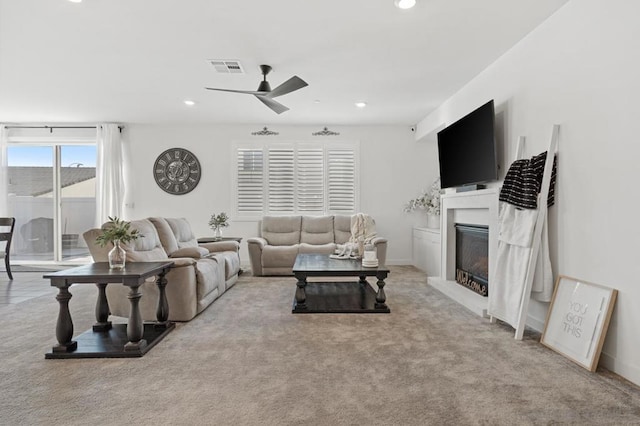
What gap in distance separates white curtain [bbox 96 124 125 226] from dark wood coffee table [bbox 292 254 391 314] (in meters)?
4.12

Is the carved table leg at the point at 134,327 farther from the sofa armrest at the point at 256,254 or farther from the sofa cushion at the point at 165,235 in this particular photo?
the sofa armrest at the point at 256,254

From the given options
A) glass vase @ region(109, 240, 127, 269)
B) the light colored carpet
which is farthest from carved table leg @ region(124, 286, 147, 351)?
glass vase @ region(109, 240, 127, 269)

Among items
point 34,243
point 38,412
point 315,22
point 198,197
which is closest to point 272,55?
point 315,22

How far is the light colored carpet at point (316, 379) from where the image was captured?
1833 mm

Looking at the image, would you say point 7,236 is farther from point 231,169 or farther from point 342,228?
point 342,228

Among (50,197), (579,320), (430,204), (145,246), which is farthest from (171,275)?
(50,197)

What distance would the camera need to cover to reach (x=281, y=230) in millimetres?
6352

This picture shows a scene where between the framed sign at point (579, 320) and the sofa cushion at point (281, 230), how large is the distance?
13.6ft

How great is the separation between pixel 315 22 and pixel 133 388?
2980 millimetres

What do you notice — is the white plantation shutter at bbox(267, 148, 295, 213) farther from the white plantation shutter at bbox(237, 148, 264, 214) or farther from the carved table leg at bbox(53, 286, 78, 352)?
the carved table leg at bbox(53, 286, 78, 352)

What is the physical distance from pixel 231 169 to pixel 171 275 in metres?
3.73

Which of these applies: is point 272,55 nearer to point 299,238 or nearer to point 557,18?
point 557,18

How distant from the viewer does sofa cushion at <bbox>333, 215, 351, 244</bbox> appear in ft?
20.6

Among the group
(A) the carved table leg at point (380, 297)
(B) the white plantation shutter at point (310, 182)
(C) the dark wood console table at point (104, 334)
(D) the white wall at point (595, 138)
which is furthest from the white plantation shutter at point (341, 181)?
(C) the dark wood console table at point (104, 334)
